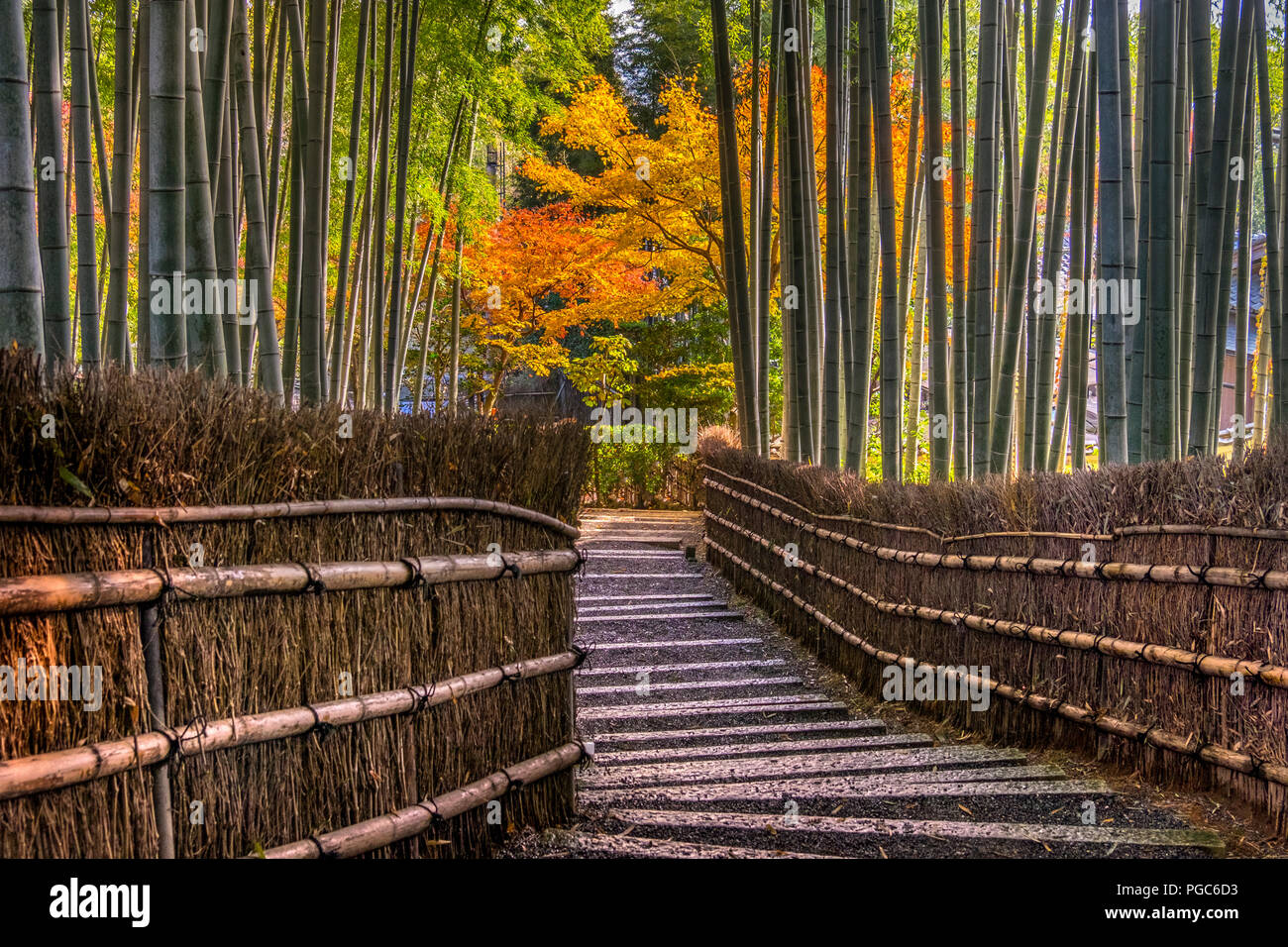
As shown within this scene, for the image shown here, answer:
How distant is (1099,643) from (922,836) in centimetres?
104

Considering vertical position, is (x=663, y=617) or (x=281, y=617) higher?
(x=281, y=617)

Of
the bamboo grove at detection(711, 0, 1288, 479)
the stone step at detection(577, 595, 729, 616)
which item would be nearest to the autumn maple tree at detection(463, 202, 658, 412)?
the bamboo grove at detection(711, 0, 1288, 479)

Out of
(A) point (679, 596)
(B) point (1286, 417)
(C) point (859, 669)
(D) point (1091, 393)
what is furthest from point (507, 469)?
(D) point (1091, 393)

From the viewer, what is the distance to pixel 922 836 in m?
2.56

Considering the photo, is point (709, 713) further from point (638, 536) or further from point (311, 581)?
point (638, 536)

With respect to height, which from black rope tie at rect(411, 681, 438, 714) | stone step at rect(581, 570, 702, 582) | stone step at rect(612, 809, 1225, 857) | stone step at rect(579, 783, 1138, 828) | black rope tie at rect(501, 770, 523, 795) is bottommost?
stone step at rect(581, 570, 702, 582)

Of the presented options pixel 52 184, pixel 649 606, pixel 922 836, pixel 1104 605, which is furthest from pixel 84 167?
pixel 649 606

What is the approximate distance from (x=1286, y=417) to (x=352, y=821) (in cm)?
387

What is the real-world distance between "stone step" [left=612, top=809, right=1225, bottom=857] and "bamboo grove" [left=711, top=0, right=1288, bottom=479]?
4.10 ft

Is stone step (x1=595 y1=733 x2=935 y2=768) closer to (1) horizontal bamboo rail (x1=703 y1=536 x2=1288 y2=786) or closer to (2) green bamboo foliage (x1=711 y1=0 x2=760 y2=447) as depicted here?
(1) horizontal bamboo rail (x1=703 y1=536 x2=1288 y2=786)

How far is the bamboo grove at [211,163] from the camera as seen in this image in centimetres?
263

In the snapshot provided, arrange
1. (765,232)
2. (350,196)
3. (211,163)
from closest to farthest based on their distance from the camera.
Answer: (211,163) → (350,196) → (765,232)

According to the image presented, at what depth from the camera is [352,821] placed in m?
2.19

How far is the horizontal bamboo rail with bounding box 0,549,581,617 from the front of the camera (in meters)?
1.62
